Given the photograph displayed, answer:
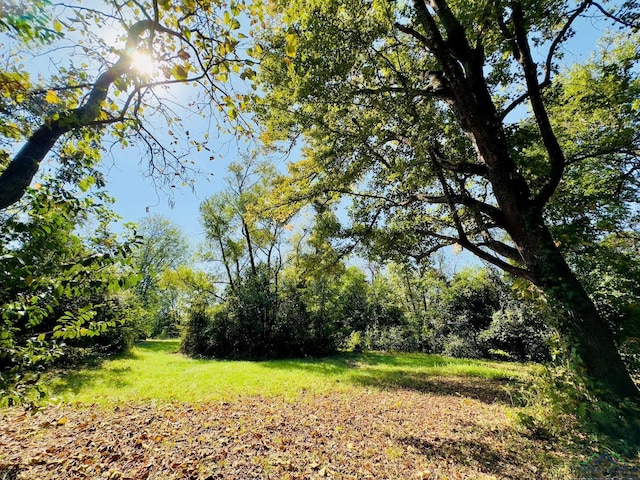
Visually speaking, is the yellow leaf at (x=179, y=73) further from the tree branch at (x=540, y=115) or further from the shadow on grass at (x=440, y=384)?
the shadow on grass at (x=440, y=384)

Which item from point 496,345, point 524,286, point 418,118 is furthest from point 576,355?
point 496,345

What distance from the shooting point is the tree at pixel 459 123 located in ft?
15.1

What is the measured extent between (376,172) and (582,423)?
257 inches

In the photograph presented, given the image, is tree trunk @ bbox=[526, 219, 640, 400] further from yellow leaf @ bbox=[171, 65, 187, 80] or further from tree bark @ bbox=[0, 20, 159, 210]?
tree bark @ bbox=[0, 20, 159, 210]

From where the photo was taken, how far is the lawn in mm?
3014

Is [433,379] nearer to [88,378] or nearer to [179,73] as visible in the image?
[179,73]

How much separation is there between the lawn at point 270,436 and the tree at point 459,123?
6.93 ft

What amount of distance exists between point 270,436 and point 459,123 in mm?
7123

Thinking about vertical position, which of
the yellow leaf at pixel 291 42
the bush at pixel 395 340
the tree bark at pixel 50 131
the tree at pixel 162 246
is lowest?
the bush at pixel 395 340

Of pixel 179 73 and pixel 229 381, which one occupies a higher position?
pixel 179 73

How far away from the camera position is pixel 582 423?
3547mm

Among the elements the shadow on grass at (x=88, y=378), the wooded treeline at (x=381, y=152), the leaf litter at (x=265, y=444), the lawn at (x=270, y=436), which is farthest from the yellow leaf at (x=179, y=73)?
the shadow on grass at (x=88, y=378)

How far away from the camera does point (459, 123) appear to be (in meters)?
6.07

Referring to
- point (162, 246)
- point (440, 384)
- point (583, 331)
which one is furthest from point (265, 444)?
point (162, 246)
